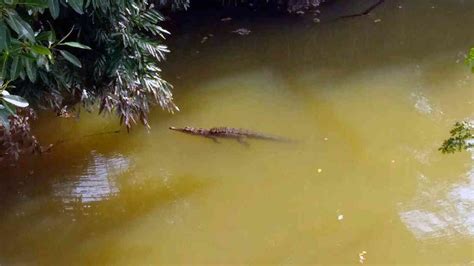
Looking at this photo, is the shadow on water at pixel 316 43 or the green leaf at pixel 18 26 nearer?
the green leaf at pixel 18 26

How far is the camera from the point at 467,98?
3.57m

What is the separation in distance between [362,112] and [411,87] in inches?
19.8

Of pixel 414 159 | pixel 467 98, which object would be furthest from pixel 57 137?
pixel 467 98

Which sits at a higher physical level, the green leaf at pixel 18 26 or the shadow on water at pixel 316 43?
the shadow on water at pixel 316 43

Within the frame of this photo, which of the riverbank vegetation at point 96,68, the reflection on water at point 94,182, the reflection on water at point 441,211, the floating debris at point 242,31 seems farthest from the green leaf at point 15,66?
the floating debris at point 242,31

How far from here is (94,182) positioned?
300cm

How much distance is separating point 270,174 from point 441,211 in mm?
924

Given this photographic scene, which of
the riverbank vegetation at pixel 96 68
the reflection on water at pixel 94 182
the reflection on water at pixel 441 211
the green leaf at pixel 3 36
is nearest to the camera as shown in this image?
the green leaf at pixel 3 36

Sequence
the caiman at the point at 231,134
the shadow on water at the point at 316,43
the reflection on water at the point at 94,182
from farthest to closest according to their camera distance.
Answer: the shadow on water at the point at 316,43
the caiman at the point at 231,134
the reflection on water at the point at 94,182

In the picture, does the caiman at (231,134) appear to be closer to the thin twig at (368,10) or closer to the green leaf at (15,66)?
the green leaf at (15,66)

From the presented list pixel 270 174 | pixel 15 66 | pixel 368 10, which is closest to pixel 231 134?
Result: pixel 270 174

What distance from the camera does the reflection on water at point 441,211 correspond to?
2.67 meters

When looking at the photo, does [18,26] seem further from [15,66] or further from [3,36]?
[15,66]

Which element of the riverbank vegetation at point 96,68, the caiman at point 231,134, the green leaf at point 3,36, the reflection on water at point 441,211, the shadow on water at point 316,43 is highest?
the shadow on water at point 316,43
